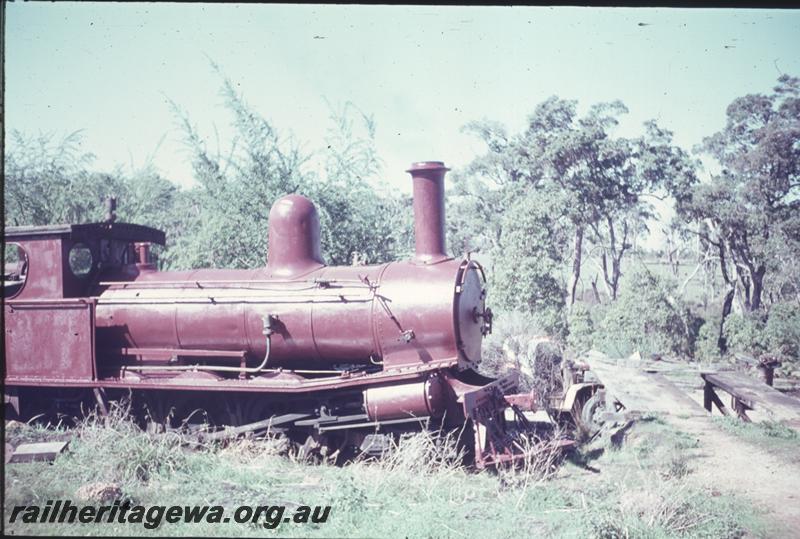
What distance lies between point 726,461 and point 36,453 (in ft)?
25.9

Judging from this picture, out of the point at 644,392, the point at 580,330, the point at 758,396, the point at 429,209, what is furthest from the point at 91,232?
the point at 580,330

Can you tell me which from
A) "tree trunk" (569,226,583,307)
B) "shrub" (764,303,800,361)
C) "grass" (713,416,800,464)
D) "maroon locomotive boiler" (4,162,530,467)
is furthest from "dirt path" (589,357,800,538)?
"tree trunk" (569,226,583,307)

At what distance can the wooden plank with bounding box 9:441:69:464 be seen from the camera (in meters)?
6.56

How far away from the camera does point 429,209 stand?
23.2 feet

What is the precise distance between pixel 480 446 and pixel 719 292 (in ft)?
122

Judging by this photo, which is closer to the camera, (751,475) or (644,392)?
(751,475)

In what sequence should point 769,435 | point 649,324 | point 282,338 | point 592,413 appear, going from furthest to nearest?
point 649,324 → point 592,413 → point 769,435 → point 282,338

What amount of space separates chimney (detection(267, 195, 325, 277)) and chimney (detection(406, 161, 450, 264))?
150 centimetres

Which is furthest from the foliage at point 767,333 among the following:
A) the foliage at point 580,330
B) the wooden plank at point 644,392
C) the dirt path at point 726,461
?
the dirt path at point 726,461

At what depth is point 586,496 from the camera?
594cm

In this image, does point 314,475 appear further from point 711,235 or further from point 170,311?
point 711,235

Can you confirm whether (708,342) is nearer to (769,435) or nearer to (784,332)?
(784,332)

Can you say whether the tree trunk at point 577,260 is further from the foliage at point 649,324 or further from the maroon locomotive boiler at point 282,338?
the maroon locomotive boiler at point 282,338

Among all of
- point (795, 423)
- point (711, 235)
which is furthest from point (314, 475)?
point (711, 235)
